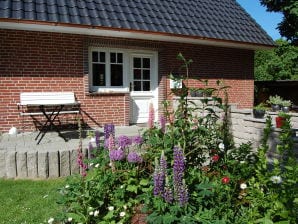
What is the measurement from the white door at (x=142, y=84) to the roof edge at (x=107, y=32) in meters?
0.70

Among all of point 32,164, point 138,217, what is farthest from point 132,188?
point 32,164

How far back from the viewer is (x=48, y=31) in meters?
8.27

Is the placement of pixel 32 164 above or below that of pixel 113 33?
below

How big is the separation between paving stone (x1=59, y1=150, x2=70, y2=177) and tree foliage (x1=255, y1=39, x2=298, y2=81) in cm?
1590

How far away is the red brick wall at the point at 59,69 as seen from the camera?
7.93 m

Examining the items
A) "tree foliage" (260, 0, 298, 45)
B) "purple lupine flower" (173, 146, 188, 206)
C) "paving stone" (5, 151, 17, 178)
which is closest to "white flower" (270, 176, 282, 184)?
"purple lupine flower" (173, 146, 188, 206)

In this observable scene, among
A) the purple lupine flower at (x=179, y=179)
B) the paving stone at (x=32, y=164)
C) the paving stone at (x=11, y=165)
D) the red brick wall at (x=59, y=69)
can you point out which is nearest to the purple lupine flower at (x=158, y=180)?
the purple lupine flower at (x=179, y=179)

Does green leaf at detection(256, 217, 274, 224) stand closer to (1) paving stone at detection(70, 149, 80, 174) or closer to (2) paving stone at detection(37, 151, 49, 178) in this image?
(1) paving stone at detection(70, 149, 80, 174)

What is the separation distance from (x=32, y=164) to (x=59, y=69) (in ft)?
12.6

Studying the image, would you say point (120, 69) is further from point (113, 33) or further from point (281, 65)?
point (281, 65)

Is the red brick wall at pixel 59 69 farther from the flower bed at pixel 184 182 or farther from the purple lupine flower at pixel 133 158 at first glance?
the purple lupine flower at pixel 133 158

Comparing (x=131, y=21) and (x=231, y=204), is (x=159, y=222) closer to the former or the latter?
(x=231, y=204)

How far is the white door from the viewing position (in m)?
9.84

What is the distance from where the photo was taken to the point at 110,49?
9250 millimetres
